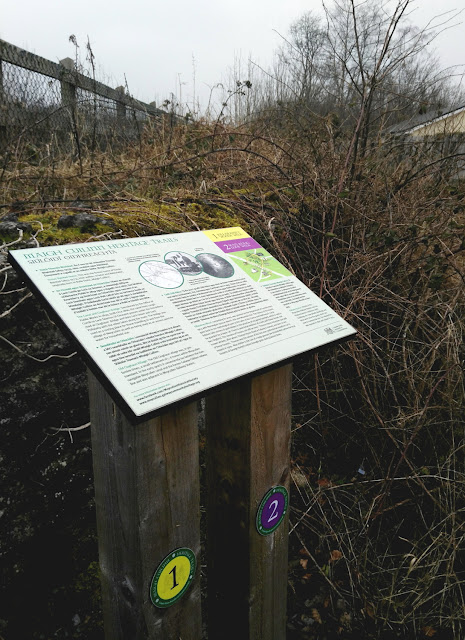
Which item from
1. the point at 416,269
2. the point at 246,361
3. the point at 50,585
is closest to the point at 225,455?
the point at 246,361

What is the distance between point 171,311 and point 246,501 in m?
0.62

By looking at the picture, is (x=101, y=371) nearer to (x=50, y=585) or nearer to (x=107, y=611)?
(x=107, y=611)

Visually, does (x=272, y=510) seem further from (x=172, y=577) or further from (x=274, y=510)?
(x=172, y=577)

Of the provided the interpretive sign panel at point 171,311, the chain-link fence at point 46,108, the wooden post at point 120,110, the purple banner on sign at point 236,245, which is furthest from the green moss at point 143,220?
the wooden post at point 120,110

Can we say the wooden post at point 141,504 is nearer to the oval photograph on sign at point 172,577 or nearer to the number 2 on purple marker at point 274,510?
the oval photograph on sign at point 172,577

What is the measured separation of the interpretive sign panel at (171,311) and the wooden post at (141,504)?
0.15 metres

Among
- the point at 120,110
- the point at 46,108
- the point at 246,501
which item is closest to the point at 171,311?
the point at 246,501

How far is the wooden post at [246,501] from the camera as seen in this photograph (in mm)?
1247

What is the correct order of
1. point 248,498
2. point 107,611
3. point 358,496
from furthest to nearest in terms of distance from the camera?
1. point 358,496
2. point 248,498
3. point 107,611

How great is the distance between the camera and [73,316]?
91 centimetres

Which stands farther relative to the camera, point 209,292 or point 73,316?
point 209,292

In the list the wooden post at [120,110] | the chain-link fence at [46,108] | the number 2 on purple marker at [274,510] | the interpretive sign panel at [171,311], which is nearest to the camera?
the interpretive sign panel at [171,311]

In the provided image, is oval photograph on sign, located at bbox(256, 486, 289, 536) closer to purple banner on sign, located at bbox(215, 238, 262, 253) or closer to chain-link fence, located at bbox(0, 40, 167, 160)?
purple banner on sign, located at bbox(215, 238, 262, 253)

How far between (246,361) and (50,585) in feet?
3.74
